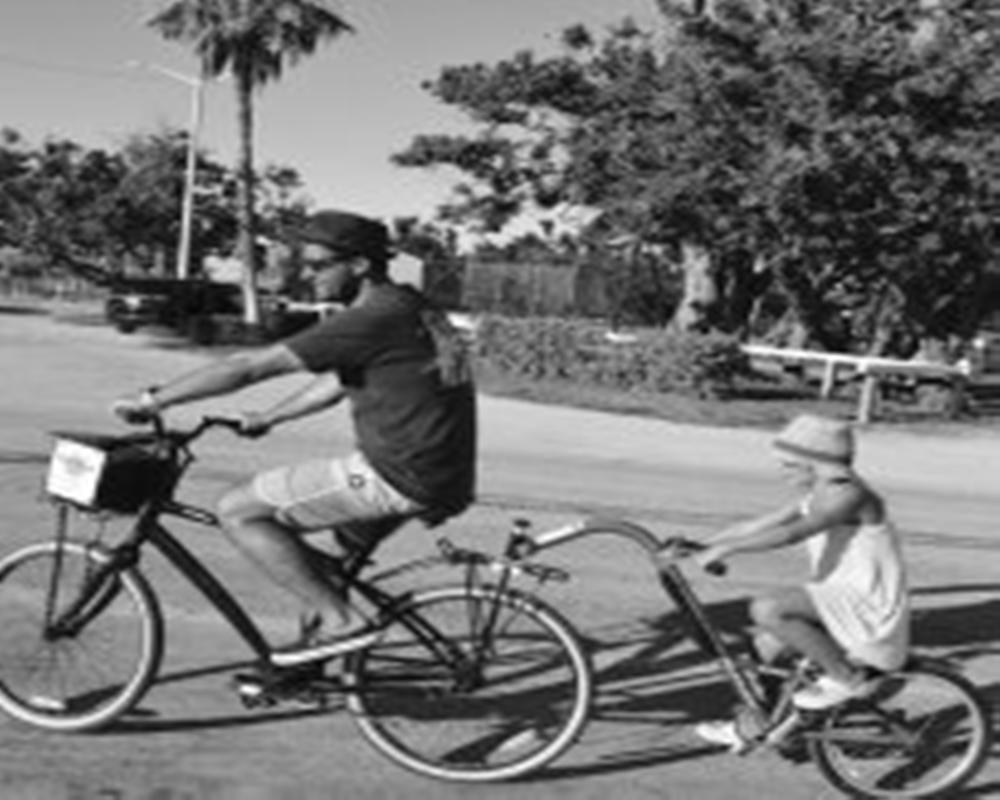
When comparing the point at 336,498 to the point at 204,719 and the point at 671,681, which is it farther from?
the point at 671,681

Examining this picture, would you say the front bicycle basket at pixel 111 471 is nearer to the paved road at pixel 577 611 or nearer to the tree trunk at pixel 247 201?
the paved road at pixel 577 611

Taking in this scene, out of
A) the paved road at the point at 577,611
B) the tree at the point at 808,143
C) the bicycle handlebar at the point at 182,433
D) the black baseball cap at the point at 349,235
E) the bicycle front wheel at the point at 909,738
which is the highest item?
the tree at the point at 808,143

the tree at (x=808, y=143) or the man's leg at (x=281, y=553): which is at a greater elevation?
the tree at (x=808, y=143)

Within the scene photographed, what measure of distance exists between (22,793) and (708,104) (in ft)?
79.4

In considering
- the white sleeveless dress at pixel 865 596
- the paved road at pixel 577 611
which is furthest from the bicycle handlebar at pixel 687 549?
the paved road at pixel 577 611

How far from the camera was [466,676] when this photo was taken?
5664 mm

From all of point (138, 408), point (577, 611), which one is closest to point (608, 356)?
point (577, 611)

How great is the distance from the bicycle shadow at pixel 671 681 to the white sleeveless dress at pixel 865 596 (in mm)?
661

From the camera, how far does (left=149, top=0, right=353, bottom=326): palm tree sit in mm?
38625

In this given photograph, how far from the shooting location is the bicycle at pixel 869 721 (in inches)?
217

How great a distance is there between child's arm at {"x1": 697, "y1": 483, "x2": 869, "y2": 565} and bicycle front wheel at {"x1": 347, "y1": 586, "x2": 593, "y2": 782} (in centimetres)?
57

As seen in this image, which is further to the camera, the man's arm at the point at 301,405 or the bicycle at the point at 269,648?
the man's arm at the point at 301,405

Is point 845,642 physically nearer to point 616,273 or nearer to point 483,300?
point 616,273

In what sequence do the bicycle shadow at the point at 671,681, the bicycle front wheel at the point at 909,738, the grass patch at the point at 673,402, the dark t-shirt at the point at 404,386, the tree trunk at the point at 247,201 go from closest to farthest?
the dark t-shirt at the point at 404,386 < the bicycle front wheel at the point at 909,738 < the bicycle shadow at the point at 671,681 < the grass patch at the point at 673,402 < the tree trunk at the point at 247,201
